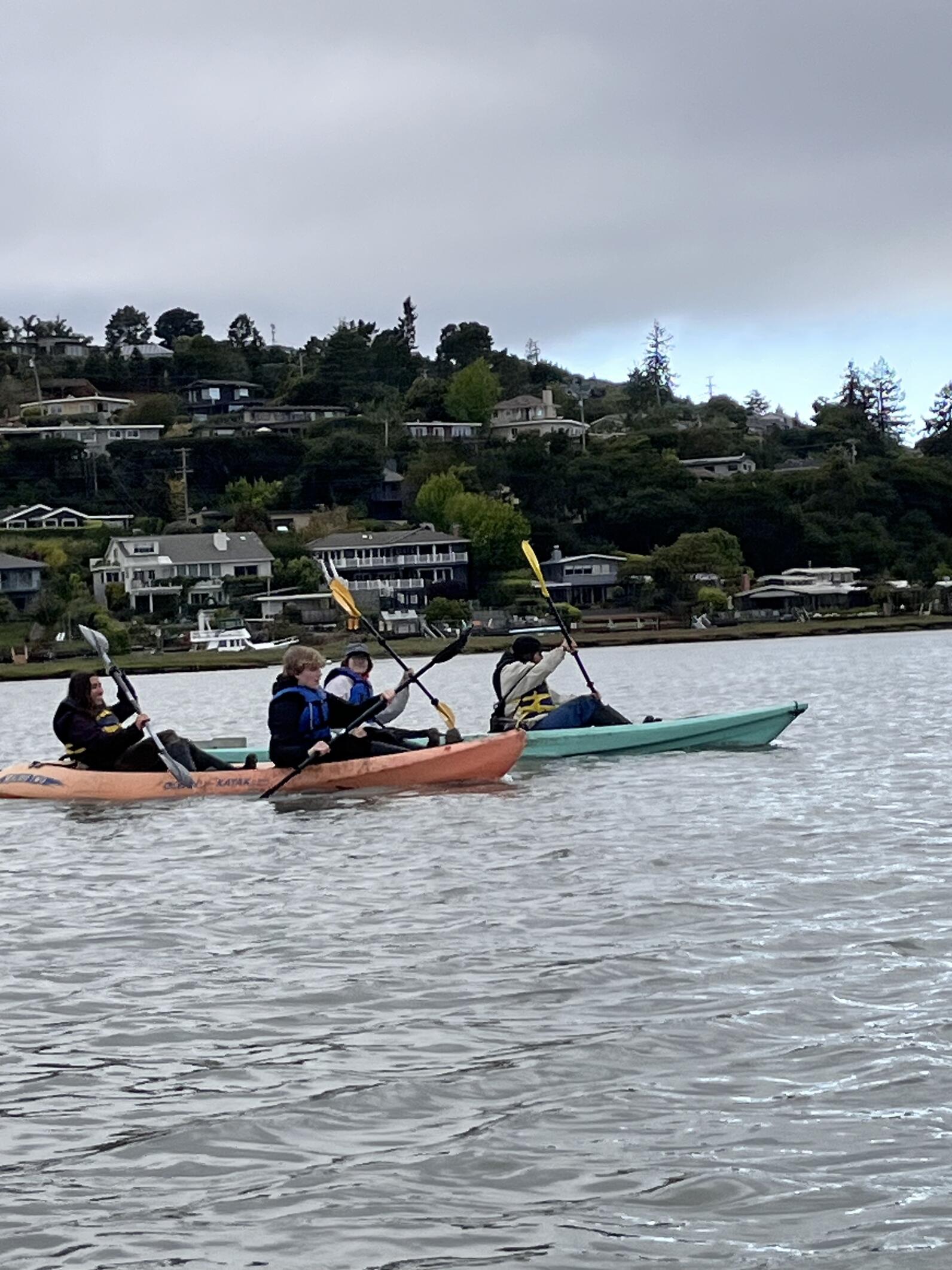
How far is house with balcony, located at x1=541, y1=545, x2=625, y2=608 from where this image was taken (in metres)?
98.2

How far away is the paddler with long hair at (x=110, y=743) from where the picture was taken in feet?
58.2


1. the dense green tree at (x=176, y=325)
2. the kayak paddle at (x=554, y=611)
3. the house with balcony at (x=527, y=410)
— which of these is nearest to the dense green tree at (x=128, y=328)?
the dense green tree at (x=176, y=325)

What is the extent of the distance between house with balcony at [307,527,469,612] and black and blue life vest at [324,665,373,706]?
8038 cm

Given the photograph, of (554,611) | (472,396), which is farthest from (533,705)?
(472,396)

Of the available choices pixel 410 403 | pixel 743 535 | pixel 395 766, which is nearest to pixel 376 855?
pixel 395 766

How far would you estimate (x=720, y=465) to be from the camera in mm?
126312

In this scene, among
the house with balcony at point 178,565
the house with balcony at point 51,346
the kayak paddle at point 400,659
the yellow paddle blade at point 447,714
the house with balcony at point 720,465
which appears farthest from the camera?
the house with balcony at point 51,346

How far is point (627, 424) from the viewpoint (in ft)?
475

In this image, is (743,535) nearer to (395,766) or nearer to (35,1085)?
(395,766)

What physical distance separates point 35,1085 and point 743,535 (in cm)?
10142

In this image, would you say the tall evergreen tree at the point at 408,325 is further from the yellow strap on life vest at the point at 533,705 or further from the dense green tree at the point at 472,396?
the yellow strap on life vest at the point at 533,705

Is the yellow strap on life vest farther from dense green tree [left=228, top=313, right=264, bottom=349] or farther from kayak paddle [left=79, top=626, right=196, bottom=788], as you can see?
dense green tree [left=228, top=313, right=264, bottom=349]

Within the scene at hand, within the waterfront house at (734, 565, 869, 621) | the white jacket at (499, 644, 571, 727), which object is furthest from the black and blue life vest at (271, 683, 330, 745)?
the waterfront house at (734, 565, 869, 621)

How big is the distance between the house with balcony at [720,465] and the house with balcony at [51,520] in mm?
38598
